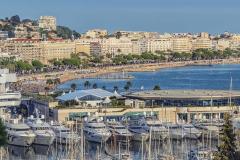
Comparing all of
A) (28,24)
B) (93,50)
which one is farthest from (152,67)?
(28,24)

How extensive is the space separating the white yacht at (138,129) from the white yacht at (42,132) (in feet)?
7.15

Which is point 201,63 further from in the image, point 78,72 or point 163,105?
point 163,105

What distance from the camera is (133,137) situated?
75.7 feet

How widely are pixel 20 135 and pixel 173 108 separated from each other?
5.55 meters

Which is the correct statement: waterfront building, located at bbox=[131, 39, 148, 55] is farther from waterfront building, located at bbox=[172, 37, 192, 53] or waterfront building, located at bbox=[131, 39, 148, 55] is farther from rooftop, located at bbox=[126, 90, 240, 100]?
rooftop, located at bbox=[126, 90, 240, 100]

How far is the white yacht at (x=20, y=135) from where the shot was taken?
2252 centimetres

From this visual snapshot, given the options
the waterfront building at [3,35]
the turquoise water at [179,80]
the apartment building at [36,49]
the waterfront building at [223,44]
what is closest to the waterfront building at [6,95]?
the turquoise water at [179,80]

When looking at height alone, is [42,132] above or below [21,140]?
above

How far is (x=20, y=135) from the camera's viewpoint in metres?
22.6

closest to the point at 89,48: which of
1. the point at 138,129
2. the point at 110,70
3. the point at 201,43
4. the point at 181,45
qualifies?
the point at 110,70

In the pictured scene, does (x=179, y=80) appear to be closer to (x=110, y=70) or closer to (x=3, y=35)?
(x=110, y=70)

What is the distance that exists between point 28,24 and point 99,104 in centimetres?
7682

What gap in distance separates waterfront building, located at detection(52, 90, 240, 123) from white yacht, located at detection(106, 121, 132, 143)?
7.40ft

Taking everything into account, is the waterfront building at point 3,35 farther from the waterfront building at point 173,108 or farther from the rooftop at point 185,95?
the waterfront building at point 173,108
